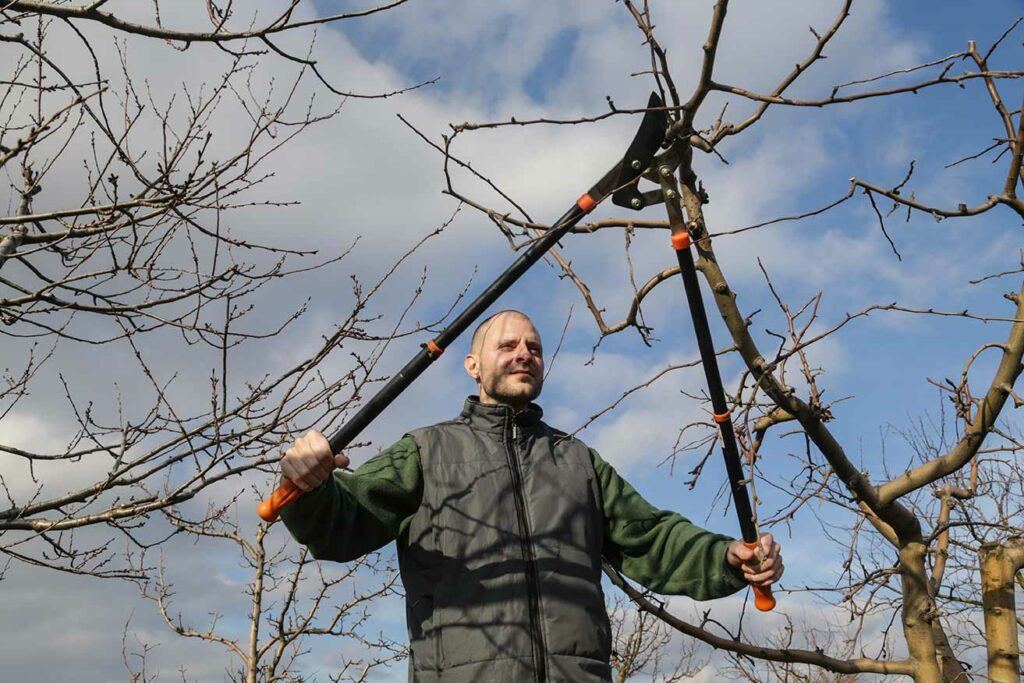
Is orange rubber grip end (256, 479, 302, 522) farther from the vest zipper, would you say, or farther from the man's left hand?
the man's left hand

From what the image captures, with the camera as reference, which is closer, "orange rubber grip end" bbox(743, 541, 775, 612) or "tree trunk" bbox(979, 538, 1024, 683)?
"orange rubber grip end" bbox(743, 541, 775, 612)

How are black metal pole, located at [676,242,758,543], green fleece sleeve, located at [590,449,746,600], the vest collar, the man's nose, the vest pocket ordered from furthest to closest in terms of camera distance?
the man's nose < the vest collar < green fleece sleeve, located at [590,449,746,600] < the vest pocket < black metal pole, located at [676,242,758,543]

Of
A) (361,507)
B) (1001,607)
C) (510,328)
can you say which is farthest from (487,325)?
(1001,607)

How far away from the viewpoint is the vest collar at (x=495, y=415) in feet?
11.1

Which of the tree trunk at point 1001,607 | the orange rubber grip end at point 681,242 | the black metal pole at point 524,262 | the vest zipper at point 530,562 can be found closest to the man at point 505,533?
the vest zipper at point 530,562

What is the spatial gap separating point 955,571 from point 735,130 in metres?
8.14

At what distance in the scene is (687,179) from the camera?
318 cm

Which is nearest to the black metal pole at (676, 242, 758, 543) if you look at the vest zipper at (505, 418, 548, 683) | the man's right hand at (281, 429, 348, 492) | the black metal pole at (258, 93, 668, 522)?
the black metal pole at (258, 93, 668, 522)

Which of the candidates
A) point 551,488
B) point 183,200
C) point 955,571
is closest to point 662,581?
point 551,488

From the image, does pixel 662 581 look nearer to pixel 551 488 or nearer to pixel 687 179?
pixel 551 488

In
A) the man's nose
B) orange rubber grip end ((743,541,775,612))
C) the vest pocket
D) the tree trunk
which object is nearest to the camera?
the vest pocket

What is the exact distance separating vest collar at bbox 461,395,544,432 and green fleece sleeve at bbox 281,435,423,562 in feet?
0.84

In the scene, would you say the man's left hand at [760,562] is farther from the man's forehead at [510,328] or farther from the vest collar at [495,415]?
the man's forehead at [510,328]

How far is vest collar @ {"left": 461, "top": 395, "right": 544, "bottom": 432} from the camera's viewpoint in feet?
11.1
